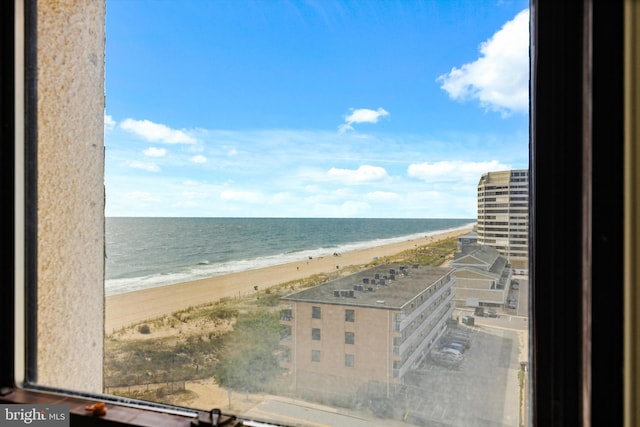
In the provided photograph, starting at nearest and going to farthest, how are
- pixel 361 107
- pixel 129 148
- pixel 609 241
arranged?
pixel 609 241
pixel 361 107
pixel 129 148

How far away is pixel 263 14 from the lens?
2.71 feet

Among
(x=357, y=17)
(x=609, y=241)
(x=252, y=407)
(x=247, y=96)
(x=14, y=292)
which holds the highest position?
(x=357, y=17)

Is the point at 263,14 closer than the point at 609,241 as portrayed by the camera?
No

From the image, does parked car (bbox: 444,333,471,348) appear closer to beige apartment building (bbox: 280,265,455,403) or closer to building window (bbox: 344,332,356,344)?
beige apartment building (bbox: 280,265,455,403)

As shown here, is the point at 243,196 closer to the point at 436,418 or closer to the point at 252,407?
the point at 252,407

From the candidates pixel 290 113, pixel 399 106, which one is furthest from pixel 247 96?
pixel 399 106

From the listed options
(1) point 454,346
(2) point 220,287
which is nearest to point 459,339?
(1) point 454,346

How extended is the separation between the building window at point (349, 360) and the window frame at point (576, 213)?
12.0 inches

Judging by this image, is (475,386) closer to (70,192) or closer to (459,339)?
(459,339)

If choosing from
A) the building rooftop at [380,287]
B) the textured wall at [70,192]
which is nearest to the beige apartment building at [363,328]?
the building rooftop at [380,287]

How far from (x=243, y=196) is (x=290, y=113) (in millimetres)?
221

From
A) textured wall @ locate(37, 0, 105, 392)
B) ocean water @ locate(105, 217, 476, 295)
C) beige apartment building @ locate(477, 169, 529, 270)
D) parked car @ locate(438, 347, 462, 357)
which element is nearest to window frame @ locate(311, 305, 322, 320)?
ocean water @ locate(105, 217, 476, 295)

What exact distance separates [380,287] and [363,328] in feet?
0.29

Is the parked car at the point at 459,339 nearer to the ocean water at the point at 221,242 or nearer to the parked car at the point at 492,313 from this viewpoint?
the parked car at the point at 492,313
